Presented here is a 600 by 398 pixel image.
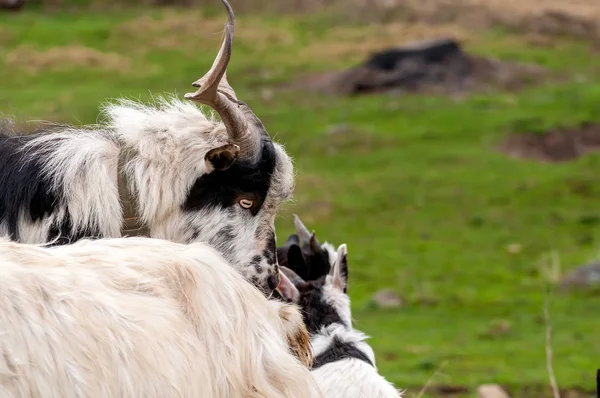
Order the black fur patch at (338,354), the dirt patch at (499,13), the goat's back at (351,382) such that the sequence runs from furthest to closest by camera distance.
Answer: the dirt patch at (499,13) → the black fur patch at (338,354) → the goat's back at (351,382)

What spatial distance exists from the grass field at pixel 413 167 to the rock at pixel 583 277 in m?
0.29

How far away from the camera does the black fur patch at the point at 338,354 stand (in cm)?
564

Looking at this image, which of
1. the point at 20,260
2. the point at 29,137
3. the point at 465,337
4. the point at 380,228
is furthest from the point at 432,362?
the point at 20,260

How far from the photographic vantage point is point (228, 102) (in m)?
5.71

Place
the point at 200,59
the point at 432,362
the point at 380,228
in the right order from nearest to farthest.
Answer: the point at 432,362
the point at 380,228
the point at 200,59

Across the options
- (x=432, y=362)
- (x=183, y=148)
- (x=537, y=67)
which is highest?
(x=183, y=148)

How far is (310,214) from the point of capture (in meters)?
21.2

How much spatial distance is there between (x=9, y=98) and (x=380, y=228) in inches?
446

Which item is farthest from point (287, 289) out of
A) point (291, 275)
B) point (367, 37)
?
point (367, 37)

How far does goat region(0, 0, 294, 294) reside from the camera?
550cm

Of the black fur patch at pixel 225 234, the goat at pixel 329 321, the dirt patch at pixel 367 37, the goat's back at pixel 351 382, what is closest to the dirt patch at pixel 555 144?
the dirt patch at pixel 367 37

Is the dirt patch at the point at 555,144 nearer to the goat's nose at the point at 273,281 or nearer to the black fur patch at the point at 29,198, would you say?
the goat's nose at the point at 273,281

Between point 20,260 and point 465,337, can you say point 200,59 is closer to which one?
point 465,337

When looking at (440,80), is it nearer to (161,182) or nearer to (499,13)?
(499,13)
